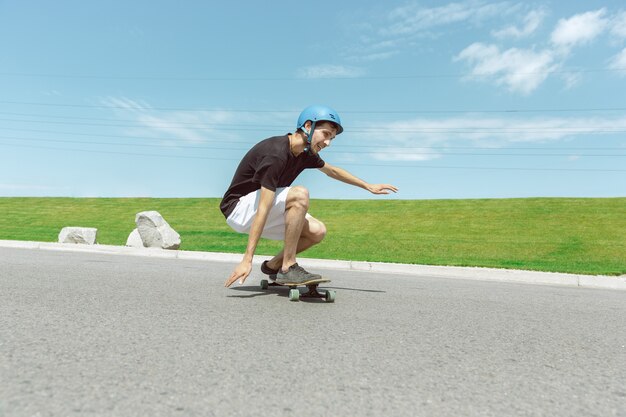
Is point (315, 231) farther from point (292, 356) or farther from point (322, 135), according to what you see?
point (292, 356)

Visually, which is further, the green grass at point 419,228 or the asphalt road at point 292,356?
the green grass at point 419,228

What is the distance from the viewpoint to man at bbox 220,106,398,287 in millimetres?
5180

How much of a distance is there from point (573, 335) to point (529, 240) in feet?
48.4

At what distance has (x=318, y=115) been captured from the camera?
526 cm

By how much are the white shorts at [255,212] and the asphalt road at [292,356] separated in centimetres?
72

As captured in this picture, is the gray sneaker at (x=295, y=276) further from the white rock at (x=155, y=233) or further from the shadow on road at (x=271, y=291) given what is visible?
the white rock at (x=155, y=233)

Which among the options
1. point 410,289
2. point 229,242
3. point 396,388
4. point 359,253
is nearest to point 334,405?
point 396,388

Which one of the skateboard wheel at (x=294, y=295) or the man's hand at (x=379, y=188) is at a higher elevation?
the man's hand at (x=379, y=188)

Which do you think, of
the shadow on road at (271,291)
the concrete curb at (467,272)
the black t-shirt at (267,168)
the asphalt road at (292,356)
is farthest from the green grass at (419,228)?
the asphalt road at (292,356)

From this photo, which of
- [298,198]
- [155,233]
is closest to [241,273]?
[298,198]

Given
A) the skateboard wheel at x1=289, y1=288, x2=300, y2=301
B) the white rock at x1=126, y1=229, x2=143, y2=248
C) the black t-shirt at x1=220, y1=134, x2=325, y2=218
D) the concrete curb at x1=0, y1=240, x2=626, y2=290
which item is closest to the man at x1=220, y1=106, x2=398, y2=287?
the black t-shirt at x1=220, y1=134, x2=325, y2=218

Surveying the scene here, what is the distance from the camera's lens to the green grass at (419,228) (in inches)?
591

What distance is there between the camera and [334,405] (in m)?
2.15

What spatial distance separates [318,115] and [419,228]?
54.4 ft
